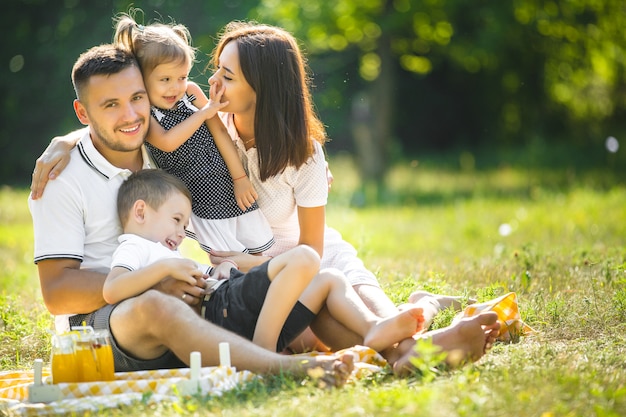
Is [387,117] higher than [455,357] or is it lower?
higher

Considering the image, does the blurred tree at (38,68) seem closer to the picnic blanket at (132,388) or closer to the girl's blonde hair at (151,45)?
the girl's blonde hair at (151,45)

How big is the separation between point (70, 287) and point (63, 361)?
429 millimetres

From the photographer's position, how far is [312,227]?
4344 mm

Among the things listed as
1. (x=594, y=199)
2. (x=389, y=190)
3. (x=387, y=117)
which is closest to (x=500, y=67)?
(x=387, y=117)

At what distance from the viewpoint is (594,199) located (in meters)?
9.80

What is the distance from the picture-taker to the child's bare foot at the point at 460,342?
11.3 feet

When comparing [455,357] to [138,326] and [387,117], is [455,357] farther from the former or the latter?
[387,117]

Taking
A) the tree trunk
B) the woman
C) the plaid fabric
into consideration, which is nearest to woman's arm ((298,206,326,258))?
the woman

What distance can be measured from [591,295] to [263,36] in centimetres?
235

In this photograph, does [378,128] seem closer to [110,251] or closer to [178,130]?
[178,130]

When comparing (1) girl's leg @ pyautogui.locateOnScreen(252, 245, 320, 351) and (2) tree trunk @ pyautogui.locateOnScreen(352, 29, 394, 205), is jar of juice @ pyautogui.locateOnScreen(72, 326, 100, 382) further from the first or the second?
(2) tree trunk @ pyautogui.locateOnScreen(352, 29, 394, 205)

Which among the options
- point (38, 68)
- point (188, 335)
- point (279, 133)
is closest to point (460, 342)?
point (188, 335)

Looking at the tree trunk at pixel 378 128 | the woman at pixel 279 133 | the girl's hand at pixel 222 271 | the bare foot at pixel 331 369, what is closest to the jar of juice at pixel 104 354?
the girl's hand at pixel 222 271

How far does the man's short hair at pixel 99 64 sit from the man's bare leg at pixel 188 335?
3.73 feet
